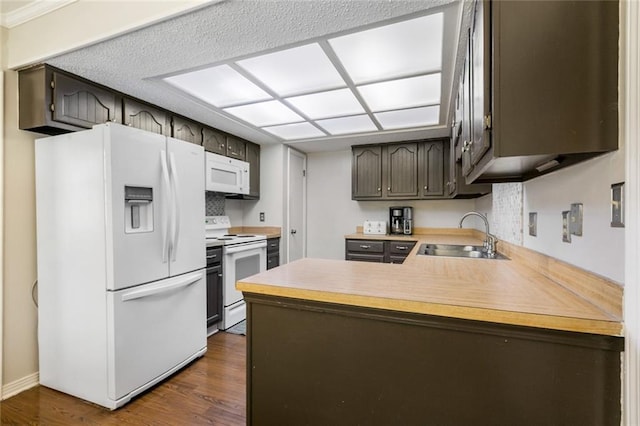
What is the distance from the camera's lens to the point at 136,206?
1949 millimetres

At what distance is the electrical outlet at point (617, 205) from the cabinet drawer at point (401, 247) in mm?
2818

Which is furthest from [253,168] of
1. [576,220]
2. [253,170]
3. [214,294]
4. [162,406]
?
[576,220]

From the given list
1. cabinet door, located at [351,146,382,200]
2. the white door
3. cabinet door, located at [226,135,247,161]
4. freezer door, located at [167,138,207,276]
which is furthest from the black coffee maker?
freezer door, located at [167,138,207,276]

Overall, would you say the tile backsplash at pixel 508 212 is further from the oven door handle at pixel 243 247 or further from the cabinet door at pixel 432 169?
the oven door handle at pixel 243 247

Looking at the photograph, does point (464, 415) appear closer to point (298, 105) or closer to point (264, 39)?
point (264, 39)

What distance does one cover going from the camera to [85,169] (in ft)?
5.98

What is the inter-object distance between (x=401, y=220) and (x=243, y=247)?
2.26 meters

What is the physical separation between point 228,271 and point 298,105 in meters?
1.82

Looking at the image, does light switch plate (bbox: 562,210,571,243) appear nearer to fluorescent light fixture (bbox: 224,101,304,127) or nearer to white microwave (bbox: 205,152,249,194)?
fluorescent light fixture (bbox: 224,101,304,127)

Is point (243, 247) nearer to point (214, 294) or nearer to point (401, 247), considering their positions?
point (214, 294)

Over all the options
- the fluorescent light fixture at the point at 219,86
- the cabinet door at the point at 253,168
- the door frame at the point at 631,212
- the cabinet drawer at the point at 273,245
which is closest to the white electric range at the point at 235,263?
the cabinet drawer at the point at 273,245

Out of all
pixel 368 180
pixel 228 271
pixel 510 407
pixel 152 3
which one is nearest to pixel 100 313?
pixel 228 271

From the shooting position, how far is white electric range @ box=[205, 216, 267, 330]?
9.85 ft

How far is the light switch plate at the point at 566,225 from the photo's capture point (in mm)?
1089
